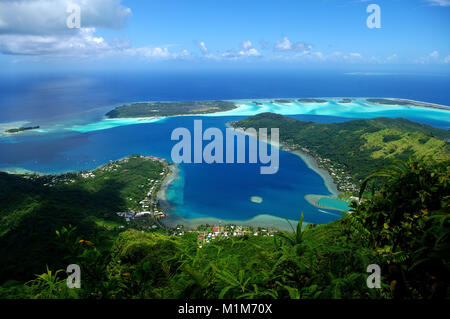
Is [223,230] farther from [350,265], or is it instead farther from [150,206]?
[350,265]

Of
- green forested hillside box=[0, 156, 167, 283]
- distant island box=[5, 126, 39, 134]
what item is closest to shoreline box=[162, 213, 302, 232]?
green forested hillside box=[0, 156, 167, 283]

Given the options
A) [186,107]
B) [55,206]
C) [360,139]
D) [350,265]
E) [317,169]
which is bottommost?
[317,169]

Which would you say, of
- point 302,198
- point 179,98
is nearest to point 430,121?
point 302,198

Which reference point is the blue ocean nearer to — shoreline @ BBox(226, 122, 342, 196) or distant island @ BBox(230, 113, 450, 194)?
shoreline @ BBox(226, 122, 342, 196)

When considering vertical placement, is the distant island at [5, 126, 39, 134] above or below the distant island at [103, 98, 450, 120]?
below

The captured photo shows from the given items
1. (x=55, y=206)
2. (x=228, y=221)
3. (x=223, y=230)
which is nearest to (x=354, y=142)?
(x=228, y=221)

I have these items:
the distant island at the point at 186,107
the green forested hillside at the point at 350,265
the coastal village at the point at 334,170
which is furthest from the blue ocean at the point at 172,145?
the green forested hillside at the point at 350,265

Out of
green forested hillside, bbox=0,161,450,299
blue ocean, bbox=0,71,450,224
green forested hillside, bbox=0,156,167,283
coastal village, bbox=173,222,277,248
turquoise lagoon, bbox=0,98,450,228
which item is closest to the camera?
green forested hillside, bbox=0,161,450,299
